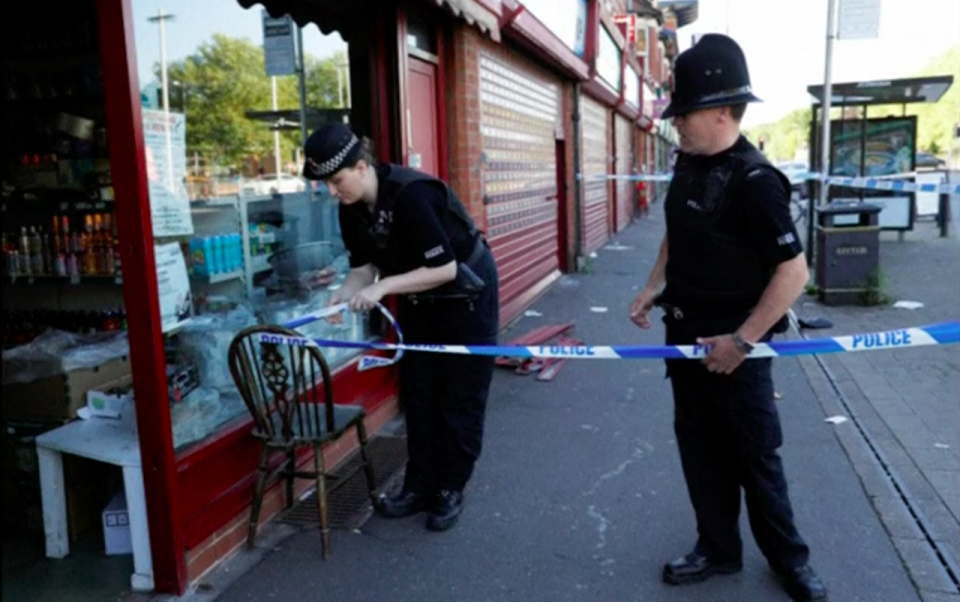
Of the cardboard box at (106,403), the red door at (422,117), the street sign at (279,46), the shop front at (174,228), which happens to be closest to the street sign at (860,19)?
the red door at (422,117)

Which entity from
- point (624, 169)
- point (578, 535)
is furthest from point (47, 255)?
point (624, 169)

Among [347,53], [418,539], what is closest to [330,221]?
[347,53]

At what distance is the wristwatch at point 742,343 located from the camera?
2.93m

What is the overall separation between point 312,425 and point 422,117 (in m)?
3.20

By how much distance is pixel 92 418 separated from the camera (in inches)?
159

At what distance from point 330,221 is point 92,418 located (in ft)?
6.78

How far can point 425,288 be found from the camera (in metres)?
3.58

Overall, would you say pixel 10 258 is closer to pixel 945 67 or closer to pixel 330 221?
pixel 330 221

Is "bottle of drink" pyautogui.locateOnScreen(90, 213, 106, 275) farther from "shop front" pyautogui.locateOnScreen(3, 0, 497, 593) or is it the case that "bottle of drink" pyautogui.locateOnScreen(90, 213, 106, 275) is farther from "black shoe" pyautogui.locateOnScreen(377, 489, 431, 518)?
"black shoe" pyautogui.locateOnScreen(377, 489, 431, 518)

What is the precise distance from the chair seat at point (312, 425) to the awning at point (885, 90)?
36.0 ft

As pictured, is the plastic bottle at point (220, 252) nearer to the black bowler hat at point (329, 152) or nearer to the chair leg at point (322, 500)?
the black bowler hat at point (329, 152)

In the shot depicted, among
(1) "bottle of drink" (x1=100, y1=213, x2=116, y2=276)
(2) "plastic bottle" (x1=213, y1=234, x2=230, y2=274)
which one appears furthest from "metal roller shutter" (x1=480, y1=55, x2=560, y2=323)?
(1) "bottle of drink" (x1=100, y1=213, x2=116, y2=276)

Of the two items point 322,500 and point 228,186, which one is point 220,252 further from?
point 322,500

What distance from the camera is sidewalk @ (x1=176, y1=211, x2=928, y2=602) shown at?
346 centimetres
